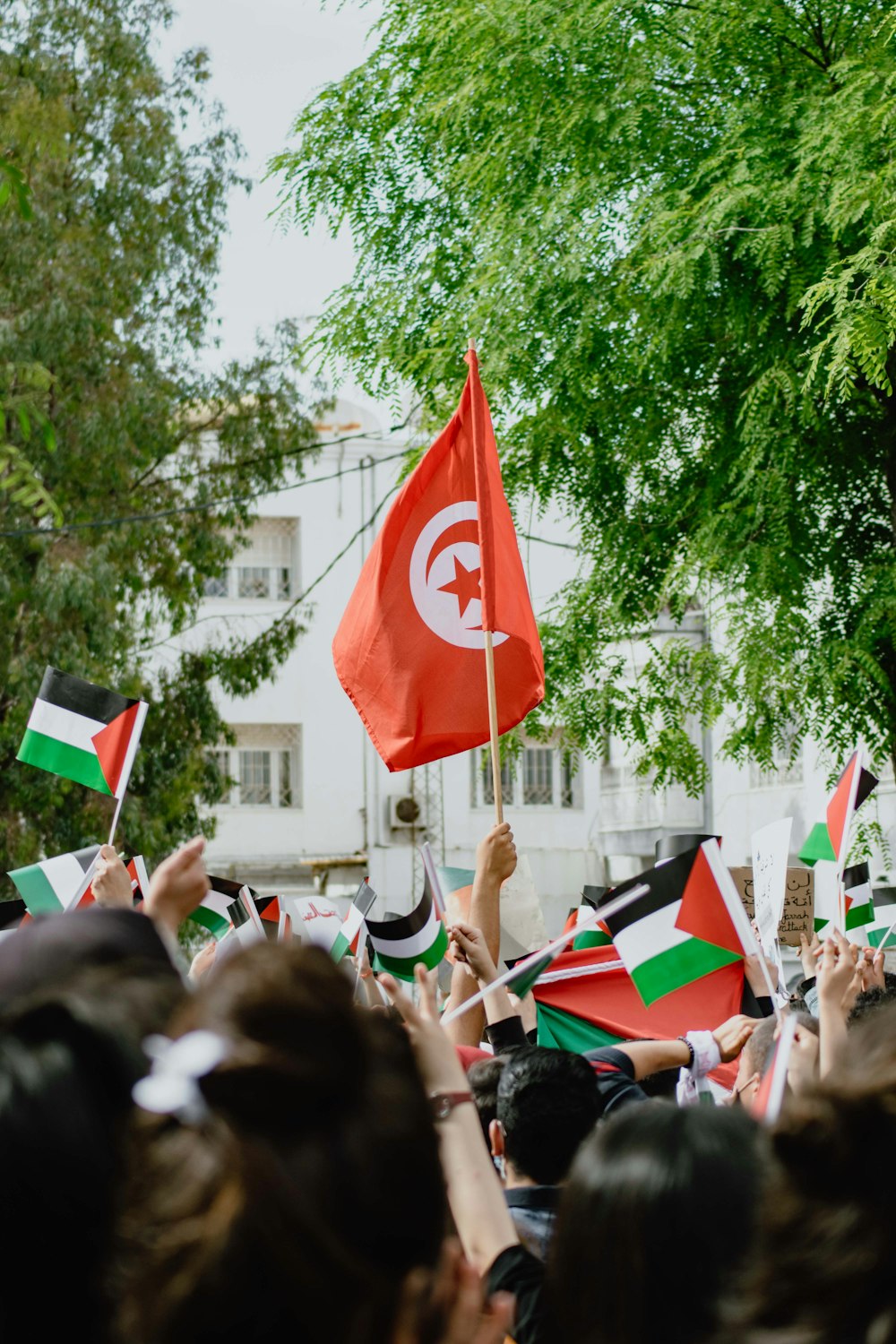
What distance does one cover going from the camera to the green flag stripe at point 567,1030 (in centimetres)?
611

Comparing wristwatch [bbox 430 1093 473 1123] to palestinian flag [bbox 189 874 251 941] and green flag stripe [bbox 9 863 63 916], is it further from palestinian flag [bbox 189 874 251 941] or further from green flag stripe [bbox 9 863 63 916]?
palestinian flag [bbox 189 874 251 941]

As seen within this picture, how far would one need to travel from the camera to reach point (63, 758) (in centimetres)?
650

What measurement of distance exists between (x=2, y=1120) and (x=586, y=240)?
8288 millimetres

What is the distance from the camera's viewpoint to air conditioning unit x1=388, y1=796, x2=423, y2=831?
27797 millimetres

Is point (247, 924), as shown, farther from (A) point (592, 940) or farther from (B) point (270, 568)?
(B) point (270, 568)

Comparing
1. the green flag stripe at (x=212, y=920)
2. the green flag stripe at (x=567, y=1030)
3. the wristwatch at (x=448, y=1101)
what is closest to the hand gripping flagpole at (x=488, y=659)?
the green flag stripe at (x=567, y=1030)

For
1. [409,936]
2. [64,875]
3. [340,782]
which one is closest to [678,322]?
[409,936]

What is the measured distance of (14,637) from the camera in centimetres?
1475

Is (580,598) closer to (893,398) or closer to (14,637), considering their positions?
(893,398)

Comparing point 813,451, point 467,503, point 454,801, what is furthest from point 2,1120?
point 454,801

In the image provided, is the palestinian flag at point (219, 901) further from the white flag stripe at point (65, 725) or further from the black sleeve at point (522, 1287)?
the black sleeve at point (522, 1287)

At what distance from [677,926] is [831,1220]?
3.14 m

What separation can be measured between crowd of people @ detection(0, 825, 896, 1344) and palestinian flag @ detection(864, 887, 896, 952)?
551 centimetres

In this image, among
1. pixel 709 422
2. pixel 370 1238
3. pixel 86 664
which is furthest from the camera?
pixel 86 664
